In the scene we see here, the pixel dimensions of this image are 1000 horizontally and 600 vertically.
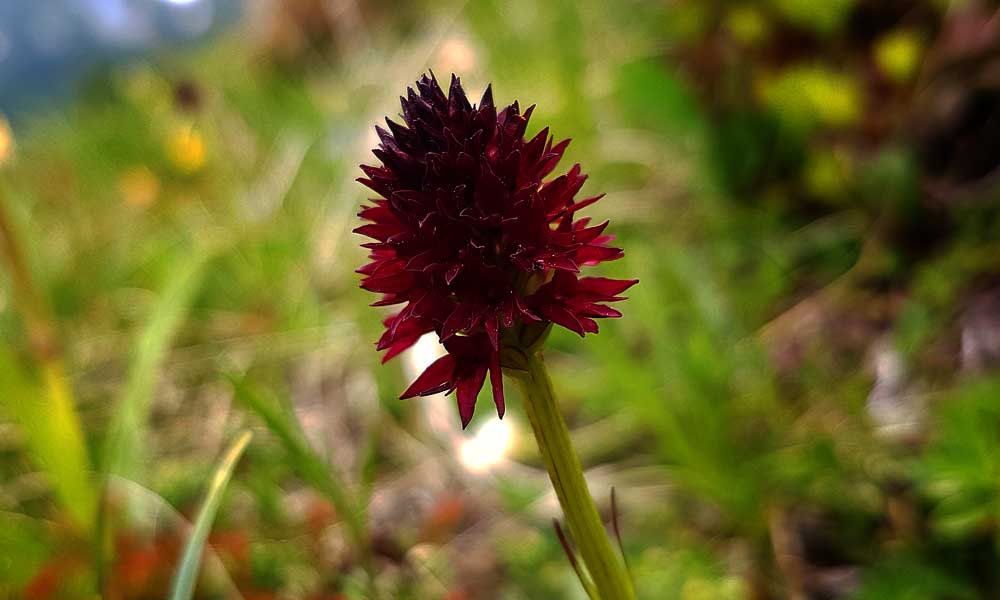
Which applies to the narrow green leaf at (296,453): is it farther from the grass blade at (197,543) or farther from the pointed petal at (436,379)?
the pointed petal at (436,379)

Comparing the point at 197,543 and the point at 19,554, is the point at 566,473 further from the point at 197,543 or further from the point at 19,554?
the point at 19,554

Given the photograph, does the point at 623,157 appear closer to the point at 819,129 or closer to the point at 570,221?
the point at 819,129

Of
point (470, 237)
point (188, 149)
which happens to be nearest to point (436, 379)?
point (470, 237)

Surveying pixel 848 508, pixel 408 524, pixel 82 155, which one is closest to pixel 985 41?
pixel 848 508

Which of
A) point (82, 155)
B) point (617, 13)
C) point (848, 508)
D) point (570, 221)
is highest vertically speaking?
point (617, 13)

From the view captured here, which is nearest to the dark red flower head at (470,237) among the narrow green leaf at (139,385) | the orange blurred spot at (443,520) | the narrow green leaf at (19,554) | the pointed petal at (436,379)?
the pointed petal at (436,379)

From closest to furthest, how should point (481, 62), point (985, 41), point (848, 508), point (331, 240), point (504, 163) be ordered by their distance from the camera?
point (504, 163) < point (848, 508) < point (985, 41) < point (331, 240) < point (481, 62)

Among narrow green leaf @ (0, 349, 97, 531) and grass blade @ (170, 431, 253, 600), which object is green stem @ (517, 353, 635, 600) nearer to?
grass blade @ (170, 431, 253, 600)

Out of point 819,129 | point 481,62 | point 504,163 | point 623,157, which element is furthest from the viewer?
point 481,62
